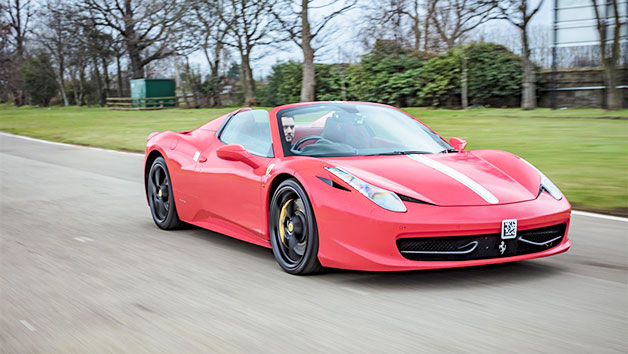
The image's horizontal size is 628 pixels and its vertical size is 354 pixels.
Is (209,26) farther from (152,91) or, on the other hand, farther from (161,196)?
(161,196)

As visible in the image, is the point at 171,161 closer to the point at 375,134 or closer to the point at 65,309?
the point at 375,134

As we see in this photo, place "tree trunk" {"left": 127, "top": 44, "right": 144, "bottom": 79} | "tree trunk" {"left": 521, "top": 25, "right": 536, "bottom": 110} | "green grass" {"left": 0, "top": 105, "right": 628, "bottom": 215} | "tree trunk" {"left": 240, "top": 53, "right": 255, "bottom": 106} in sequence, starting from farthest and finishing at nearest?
"tree trunk" {"left": 127, "top": 44, "right": 144, "bottom": 79}
"tree trunk" {"left": 240, "top": 53, "right": 255, "bottom": 106}
"tree trunk" {"left": 521, "top": 25, "right": 536, "bottom": 110}
"green grass" {"left": 0, "top": 105, "right": 628, "bottom": 215}

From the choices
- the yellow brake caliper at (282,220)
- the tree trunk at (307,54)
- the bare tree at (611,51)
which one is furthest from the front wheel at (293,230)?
the tree trunk at (307,54)

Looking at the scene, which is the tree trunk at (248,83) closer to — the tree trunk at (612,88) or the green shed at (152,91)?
the green shed at (152,91)

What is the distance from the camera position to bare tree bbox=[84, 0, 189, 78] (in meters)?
42.3

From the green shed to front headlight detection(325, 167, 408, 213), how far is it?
148ft

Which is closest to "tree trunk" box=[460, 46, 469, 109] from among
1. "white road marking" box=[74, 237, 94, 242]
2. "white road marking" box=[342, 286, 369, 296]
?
"white road marking" box=[74, 237, 94, 242]

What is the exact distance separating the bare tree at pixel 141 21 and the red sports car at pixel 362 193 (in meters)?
34.0

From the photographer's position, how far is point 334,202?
4.38 metres

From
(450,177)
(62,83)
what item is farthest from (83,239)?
(62,83)

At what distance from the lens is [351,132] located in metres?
5.45

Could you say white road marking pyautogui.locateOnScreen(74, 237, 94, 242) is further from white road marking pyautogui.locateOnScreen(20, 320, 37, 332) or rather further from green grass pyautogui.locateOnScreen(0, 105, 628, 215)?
green grass pyautogui.locateOnScreen(0, 105, 628, 215)

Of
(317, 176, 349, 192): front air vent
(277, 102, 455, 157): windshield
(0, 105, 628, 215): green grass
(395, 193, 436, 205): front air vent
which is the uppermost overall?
(277, 102, 455, 157): windshield

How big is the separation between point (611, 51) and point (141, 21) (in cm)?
3004
